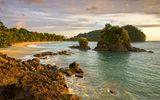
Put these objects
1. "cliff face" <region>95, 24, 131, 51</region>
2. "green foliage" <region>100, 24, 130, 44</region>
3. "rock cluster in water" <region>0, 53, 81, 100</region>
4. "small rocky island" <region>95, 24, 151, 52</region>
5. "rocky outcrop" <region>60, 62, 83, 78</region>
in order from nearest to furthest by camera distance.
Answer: "rock cluster in water" <region>0, 53, 81, 100</region> → "rocky outcrop" <region>60, 62, 83, 78</region> → "green foliage" <region>100, 24, 130, 44</region> → "cliff face" <region>95, 24, 131, 51</region> → "small rocky island" <region>95, 24, 151, 52</region>

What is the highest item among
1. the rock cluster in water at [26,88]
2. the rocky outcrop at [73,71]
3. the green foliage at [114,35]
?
the green foliage at [114,35]

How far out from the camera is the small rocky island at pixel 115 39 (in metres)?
134

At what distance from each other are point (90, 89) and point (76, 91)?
9.09ft

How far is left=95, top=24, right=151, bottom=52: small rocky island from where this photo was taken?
13438cm

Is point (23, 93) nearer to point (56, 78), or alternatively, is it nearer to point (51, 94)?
point (51, 94)

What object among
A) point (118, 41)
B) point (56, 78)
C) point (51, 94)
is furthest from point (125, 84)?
point (118, 41)

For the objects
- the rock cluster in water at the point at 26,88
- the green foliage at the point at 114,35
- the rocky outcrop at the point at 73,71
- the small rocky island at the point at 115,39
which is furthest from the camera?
the small rocky island at the point at 115,39

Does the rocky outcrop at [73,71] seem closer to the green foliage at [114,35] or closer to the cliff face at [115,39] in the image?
the green foliage at [114,35]

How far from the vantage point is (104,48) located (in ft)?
463

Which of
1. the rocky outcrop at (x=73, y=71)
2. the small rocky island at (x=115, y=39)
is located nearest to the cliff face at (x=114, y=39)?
the small rocky island at (x=115, y=39)

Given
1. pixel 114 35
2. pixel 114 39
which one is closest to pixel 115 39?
pixel 114 39

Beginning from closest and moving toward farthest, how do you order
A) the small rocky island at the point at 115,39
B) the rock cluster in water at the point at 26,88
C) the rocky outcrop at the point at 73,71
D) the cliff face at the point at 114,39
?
the rock cluster in water at the point at 26,88 < the rocky outcrop at the point at 73,71 < the cliff face at the point at 114,39 < the small rocky island at the point at 115,39

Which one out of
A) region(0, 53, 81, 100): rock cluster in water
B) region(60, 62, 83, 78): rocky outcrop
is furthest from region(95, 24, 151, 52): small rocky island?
region(0, 53, 81, 100): rock cluster in water

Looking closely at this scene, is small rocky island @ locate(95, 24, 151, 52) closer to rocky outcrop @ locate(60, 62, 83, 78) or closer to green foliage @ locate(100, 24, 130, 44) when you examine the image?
green foliage @ locate(100, 24, 130, 44)
